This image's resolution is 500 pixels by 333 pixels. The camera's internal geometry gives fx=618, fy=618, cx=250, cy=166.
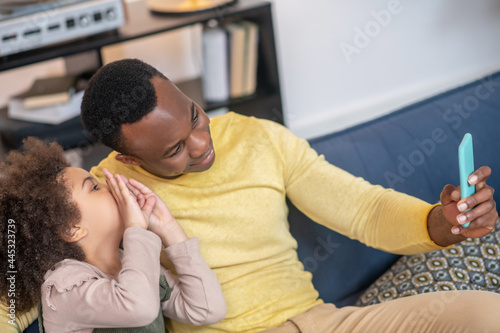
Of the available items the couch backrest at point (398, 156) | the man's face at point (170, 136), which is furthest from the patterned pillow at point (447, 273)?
the man's face at point (170, 136)

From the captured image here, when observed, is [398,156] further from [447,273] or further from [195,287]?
[195,287]

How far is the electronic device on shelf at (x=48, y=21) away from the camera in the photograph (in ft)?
6.82

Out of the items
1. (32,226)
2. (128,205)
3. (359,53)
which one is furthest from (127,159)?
(359,53)

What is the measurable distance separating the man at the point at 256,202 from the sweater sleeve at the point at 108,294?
179 mm

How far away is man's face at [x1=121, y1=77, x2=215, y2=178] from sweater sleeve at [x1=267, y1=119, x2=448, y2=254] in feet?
0.67

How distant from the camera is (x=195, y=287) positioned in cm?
121

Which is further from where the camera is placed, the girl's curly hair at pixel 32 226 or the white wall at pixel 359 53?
the white wall at pixel 359 53

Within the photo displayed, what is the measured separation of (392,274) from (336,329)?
355mm

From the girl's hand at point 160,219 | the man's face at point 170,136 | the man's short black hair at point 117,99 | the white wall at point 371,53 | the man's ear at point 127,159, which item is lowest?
the white wall at point 371,53

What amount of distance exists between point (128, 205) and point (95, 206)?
0.07 m

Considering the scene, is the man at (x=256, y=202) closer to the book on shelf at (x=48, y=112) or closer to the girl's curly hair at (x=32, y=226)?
the girl's curly hair at (x=32, y=226)

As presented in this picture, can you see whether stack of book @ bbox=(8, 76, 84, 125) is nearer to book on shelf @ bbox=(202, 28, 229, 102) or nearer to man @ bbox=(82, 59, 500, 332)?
book on shelf @ bbox=(202, 28, 229, 102)

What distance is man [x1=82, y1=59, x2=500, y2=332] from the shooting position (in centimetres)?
118

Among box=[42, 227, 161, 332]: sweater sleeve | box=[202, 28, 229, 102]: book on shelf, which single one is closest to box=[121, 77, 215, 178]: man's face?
box=[42, 227, 161, 332]: sweater sleeve
